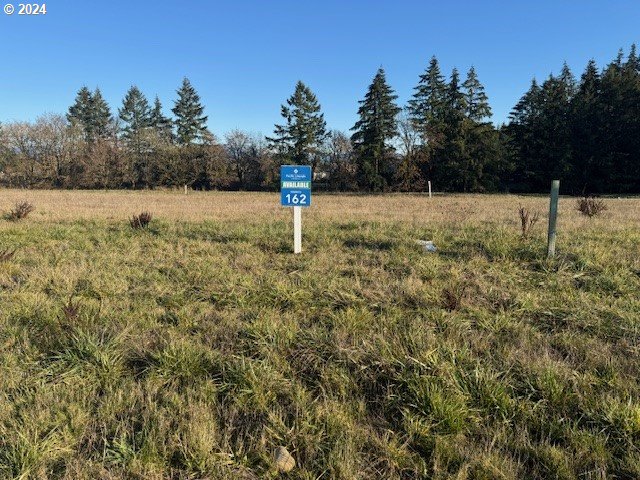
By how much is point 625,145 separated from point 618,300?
4592 cm

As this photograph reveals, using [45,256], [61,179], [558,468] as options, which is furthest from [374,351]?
[61,179]

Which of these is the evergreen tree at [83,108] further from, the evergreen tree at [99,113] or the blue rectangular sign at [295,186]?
the blue rectangular sign at [295,186]

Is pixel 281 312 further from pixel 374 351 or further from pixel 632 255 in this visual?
pixel 632 255

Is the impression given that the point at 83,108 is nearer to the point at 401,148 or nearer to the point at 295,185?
the point at 401,148

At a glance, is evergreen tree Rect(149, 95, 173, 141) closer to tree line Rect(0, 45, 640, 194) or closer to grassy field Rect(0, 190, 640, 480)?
tree line Rect(0, 45, 640, 194)

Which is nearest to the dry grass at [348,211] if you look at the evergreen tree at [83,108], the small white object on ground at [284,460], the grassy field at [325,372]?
the grassy field at [325,372]

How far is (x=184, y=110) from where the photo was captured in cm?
5922

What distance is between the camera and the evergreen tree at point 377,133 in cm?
4331

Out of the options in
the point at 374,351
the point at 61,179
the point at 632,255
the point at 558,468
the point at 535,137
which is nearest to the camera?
the point at 558,468

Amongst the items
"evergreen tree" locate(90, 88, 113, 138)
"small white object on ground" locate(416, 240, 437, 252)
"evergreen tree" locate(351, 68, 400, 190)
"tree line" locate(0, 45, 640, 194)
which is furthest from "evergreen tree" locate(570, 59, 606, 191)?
"evergreen tree" locate(90, 88, 113, 138)

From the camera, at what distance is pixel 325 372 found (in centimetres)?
312

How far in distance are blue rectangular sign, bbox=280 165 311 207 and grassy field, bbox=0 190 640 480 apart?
5.96 ft

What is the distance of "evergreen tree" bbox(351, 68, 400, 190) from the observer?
4331cm

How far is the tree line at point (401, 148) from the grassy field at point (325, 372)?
38.8m
